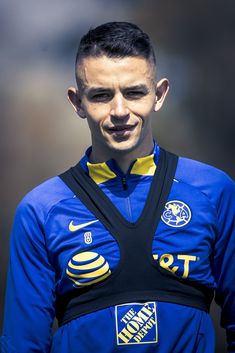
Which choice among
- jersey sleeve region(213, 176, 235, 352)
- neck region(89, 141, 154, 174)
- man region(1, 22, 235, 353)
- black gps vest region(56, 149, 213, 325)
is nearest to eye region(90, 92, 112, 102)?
man region(1, 22, 235, 353)

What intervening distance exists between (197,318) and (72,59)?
224 centimetres

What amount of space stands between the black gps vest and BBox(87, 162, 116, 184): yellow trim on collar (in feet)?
0.21

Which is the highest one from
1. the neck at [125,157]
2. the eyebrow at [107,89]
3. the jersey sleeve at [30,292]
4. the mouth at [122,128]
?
the eyebrow at [107,89]

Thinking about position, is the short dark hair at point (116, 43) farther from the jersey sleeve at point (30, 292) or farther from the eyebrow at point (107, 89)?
the jersey sleeve at point (30, 292)

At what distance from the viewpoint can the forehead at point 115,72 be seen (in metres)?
2.44

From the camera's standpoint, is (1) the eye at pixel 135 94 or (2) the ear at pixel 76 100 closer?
(1) the eye at pixel 135 94

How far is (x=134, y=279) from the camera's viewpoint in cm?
239

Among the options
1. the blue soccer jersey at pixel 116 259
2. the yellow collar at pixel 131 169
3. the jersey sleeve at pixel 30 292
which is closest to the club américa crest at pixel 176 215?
the blue soccer jersey at pixel 116 259

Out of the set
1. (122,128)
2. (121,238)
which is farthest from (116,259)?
(122,128)

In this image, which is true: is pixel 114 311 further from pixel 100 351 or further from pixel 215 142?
pixel 215 142

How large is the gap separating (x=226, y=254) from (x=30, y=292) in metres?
0.50

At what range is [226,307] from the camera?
2521 millimetres

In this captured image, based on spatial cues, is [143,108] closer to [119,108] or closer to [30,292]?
[119,108]

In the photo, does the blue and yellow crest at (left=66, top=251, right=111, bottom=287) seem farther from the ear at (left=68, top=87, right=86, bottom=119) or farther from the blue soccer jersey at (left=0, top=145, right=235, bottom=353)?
the ear at (left=68, top=87, right=86, bottom=119)
